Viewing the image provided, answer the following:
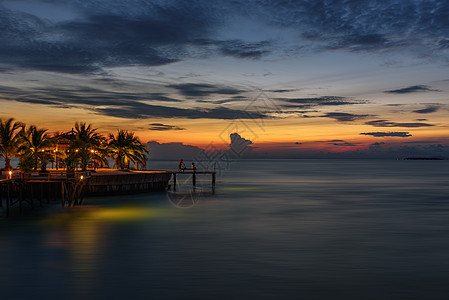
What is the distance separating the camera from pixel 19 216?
37.1 m

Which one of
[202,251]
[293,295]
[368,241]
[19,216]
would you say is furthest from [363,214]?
[19,216]

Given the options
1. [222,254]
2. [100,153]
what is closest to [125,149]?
[100,153]

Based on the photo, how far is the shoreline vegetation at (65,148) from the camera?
5297 centimetres

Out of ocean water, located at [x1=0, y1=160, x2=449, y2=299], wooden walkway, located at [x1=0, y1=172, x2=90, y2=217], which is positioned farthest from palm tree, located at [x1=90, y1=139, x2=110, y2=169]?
ocean water, located at [x1=0, y1=160, x2=449, y2=299]

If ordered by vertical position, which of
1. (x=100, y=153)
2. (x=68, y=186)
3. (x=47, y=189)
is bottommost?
(x=47, y=189)

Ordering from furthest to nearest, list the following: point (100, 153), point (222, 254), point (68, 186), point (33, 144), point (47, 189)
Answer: point (100, 153) < point (33, 144) < point (47, 189) < point (68, 186) < point (222, 254)

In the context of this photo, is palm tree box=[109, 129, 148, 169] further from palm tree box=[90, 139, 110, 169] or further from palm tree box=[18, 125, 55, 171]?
palm tree box=[18, 125, 55, 171]

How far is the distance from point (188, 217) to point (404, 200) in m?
31.0

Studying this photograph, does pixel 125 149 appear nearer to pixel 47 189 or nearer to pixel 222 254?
pixel 47 189

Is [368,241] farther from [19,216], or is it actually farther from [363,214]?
[19,216]

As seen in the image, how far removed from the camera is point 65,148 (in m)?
63.9

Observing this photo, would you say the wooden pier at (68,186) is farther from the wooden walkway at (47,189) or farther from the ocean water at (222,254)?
the ocean water at (222,254)

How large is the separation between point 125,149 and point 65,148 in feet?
28.1

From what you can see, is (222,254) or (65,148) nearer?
(222,254)
